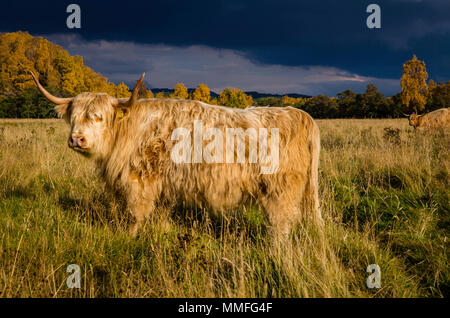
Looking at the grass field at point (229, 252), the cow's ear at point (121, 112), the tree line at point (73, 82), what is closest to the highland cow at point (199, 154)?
the cow's ear at point (121, 112)

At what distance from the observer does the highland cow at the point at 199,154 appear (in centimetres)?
291

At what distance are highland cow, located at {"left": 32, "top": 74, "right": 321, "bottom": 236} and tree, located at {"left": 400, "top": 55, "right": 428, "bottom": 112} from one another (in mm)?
49447

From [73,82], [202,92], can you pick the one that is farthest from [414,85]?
[73,82]

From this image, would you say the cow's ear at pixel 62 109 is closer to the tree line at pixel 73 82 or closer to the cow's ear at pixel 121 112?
the cow's ear at pixel 121 112

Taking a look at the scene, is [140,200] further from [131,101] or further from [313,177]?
[313,177]

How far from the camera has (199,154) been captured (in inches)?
118

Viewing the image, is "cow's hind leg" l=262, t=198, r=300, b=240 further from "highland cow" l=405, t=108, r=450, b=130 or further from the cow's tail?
"highland cow" l=405, t=108, r=450, b=130

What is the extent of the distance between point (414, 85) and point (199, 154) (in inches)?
2058

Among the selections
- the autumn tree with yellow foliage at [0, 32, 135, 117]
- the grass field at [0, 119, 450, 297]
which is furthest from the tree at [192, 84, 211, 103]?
the grass field at [0, 119, 450, 297]

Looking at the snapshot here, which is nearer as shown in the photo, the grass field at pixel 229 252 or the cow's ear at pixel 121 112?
the grass field at pixel 229 252

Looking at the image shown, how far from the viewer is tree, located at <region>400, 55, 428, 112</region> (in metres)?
42.6

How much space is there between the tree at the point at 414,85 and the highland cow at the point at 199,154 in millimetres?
49447
